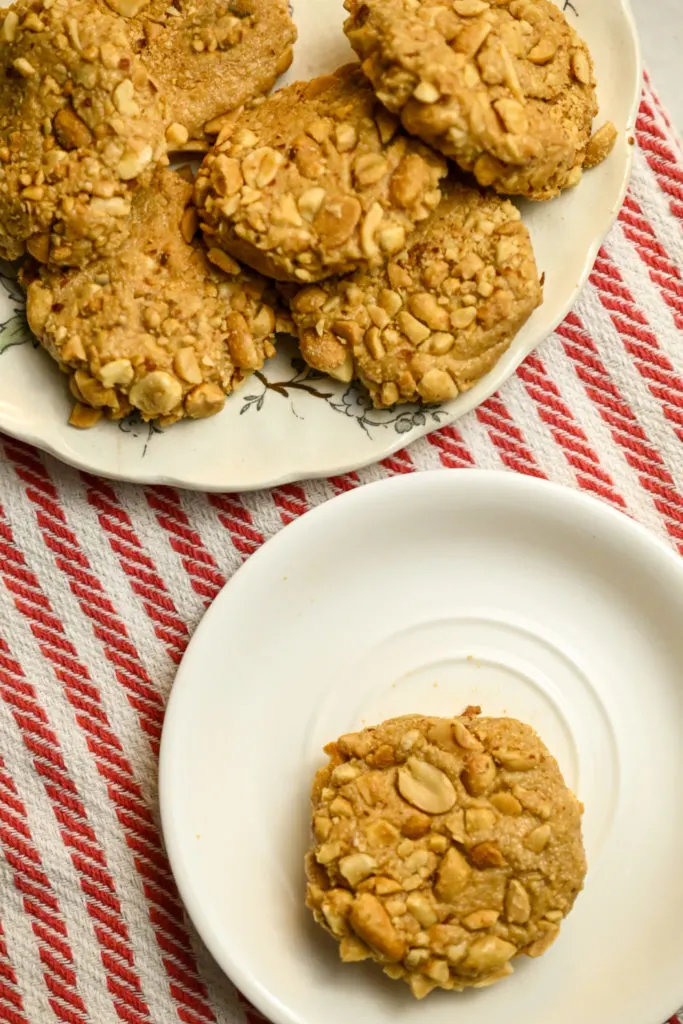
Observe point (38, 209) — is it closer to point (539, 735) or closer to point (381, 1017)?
point (539, 735)

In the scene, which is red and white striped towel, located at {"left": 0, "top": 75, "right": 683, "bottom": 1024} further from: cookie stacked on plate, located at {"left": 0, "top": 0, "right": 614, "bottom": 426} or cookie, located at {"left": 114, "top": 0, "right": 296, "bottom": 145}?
cookie, located at {"left": 114, "top": 0, "right": 296, "bottom": 145}

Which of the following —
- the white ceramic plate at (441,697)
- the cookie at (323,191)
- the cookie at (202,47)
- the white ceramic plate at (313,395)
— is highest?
the cookie at (202,47)

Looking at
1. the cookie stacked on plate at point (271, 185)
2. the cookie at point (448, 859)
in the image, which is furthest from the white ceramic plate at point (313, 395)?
the cookie at point (448, 859)

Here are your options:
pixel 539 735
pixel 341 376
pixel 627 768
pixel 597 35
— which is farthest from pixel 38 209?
pixel 627 768

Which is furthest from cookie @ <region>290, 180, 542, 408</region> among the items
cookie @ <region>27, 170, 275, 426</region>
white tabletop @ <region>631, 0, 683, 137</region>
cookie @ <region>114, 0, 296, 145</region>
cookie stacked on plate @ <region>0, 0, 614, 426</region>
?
white tabletop @ <region>631, 0, 683, 137</region>

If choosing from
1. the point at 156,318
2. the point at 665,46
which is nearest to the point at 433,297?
the point at 156,318

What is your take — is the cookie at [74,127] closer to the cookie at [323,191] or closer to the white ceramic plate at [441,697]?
the cookie at [323,191]

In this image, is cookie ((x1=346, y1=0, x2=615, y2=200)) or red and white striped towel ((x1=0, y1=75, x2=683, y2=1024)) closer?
cookie ((x1=346, y1=0, x2=615, y2=200))
